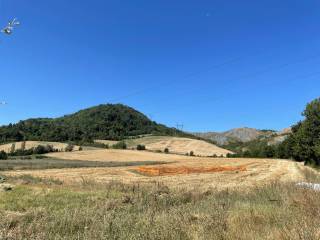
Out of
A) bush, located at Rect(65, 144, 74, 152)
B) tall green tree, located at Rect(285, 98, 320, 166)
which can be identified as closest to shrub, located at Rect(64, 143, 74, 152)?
bush, located at Rect(65, 144, 74, 152)

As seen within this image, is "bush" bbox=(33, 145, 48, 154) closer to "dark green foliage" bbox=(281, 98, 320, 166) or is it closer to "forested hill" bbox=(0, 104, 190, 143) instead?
"forested hill" bbox=(0, 104, 190, 143)

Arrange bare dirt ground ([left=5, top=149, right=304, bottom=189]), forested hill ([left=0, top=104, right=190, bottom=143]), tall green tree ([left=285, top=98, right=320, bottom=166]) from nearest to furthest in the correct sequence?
bare dirt ground ([left=5, top=149, right=304, bottom=189]) < tall green tree ([left=285, top=98, right=320, bottom=166]) < forested hill ([left=0, top=104, right=190, bottom=143])

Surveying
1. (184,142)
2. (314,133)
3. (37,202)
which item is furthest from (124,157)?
(37,202)

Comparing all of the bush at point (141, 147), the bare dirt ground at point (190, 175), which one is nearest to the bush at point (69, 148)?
the bush at point (141, 147)

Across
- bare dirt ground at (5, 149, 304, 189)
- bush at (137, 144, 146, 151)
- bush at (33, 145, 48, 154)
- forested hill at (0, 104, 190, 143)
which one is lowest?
bare dirt ground at (5, 149, 304, 189)

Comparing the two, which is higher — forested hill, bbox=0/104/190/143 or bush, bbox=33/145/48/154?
forested hill, bbox=0/104/190/143

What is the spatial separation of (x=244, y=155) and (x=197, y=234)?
116826 millimetres

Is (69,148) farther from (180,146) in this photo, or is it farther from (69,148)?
(180,146)

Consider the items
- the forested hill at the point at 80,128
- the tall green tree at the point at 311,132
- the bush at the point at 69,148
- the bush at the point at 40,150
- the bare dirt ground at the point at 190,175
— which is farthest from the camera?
the forested hill at the point at 80,128

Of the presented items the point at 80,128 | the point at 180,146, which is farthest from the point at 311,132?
the point at 80,128

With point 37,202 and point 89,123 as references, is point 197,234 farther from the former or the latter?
point 89,123

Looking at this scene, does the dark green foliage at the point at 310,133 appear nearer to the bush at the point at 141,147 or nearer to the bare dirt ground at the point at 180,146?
the bare dirt ground at the point at 180,146

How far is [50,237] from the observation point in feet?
18.8

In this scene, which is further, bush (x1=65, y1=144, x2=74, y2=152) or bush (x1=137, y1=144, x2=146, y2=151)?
bush (x1=137, y1=144, x2=146, y2=151)
